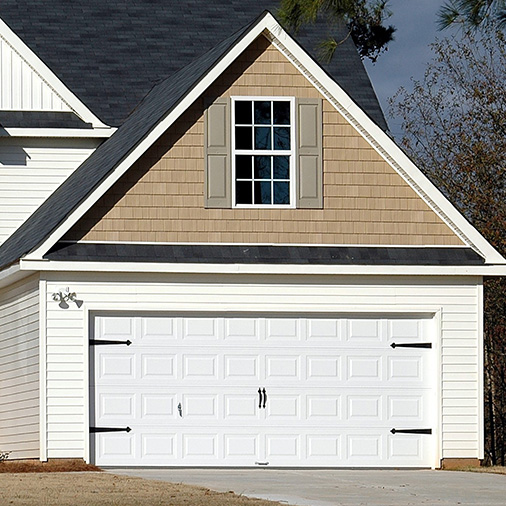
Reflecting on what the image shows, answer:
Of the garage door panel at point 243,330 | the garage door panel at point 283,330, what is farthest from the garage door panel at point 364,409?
the garage door panel at point 243,330

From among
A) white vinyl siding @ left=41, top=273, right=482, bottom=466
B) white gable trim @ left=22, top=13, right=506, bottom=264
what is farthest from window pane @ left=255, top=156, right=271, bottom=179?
white vinyl siding @ left=41, top=273, right=482, bottom=466

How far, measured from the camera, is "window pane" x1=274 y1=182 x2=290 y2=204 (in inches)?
801

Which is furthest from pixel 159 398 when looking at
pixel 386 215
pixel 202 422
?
pixel 386 215

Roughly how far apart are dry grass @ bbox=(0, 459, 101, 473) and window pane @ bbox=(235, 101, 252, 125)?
5.75 metres

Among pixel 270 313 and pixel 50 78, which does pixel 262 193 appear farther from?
pixel 50 78

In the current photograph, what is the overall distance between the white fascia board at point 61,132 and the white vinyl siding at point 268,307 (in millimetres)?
4262

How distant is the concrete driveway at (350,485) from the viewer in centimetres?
1439

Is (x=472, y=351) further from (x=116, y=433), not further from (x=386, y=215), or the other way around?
(x=116, y=433)

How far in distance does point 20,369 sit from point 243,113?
5.37 metres

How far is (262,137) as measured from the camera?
803 inches

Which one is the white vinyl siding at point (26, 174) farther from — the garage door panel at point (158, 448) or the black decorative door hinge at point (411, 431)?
the black decorative door hinge at point (411, 431)

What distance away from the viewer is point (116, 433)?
774 inches

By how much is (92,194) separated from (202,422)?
388cm

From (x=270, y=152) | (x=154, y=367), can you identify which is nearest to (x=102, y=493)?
(x=154, y=367)
